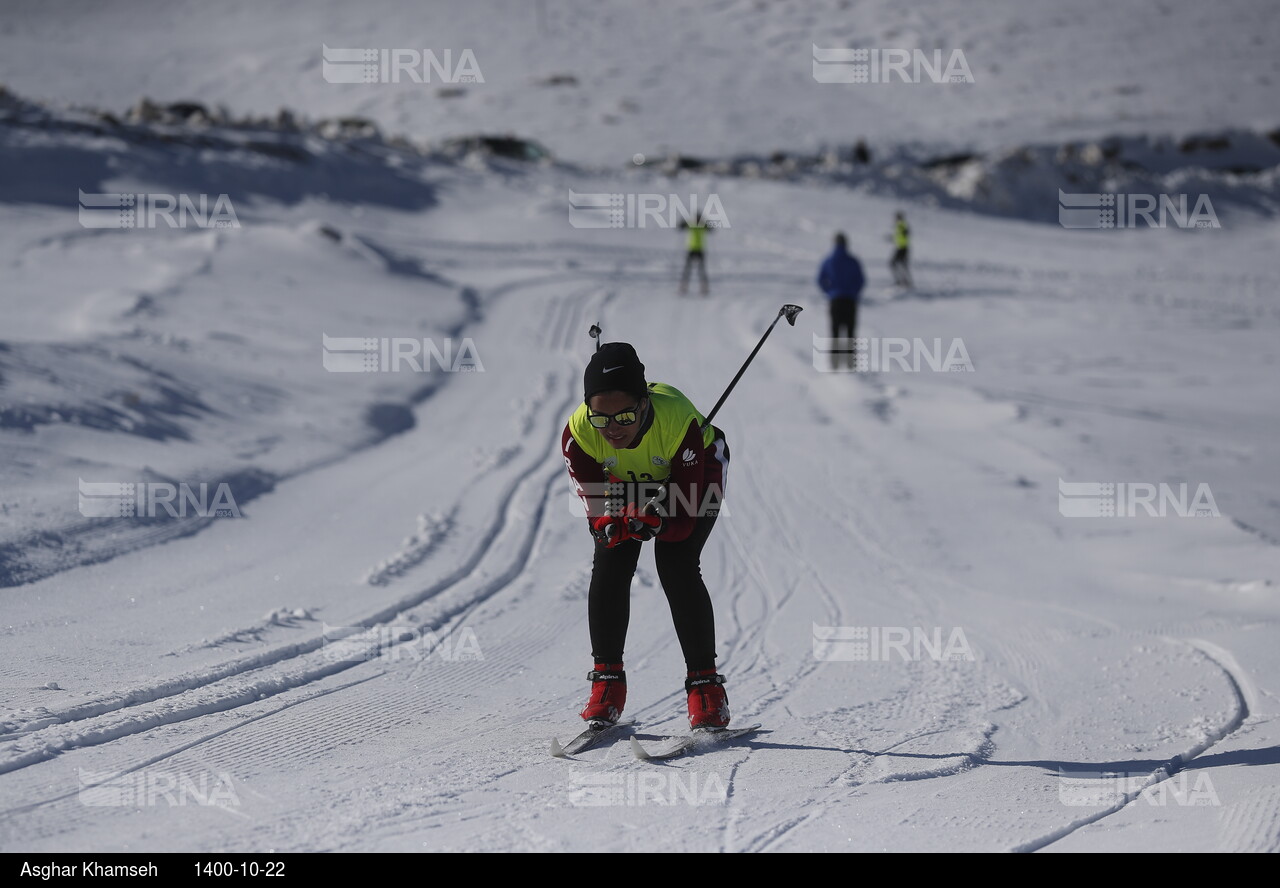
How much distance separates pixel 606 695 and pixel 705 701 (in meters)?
0.37

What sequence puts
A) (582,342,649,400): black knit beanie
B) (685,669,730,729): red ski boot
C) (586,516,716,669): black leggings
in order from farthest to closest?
(685,669,730,729): red ski boot → (586,516,716,669): black leggings → (582,342,649,400): black knit beanie

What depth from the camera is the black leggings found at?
13.6ft

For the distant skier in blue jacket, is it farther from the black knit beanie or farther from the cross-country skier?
the black knit beanie

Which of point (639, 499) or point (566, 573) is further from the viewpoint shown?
point (566, 573)

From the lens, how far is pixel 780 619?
6.16 metres

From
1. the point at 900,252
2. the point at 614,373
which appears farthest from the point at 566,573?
the point at 900,252

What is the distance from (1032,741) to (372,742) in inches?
97.9

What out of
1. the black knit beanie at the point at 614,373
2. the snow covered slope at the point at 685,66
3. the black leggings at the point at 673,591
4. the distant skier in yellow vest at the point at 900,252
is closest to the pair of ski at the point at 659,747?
the black leggings at the point at 673,591

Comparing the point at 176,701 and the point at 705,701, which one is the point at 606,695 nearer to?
the point at 705,701

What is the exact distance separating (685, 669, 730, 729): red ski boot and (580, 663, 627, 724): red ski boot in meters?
0.27

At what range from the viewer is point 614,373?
3844 millimetres

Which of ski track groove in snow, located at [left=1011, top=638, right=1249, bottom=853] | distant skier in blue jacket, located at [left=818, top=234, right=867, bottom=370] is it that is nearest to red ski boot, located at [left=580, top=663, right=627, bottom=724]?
ski track groove in snow, located at [left=1011, top=638, right=1249, bottom=853]

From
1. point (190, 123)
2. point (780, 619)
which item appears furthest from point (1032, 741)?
point (190, 123)
